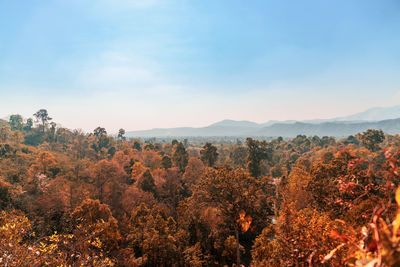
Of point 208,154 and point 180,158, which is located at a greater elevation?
point 208,154

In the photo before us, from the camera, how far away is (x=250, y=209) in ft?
47.8

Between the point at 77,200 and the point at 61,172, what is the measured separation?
15.5 metres

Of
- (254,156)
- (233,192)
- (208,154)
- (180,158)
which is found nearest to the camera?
A: (233,192)

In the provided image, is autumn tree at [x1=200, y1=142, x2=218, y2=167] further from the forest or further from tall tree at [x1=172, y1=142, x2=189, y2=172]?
the forest

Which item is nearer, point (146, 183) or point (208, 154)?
point (146, 183)

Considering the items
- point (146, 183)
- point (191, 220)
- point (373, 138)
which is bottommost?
point (191, 220)

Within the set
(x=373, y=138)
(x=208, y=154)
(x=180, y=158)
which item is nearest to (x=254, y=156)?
(x=208, y=154)

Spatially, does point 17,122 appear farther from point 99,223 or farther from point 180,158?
point 99,223

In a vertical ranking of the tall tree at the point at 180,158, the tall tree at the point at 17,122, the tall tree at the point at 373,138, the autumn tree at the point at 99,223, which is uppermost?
the tall tree at the point at 17,122

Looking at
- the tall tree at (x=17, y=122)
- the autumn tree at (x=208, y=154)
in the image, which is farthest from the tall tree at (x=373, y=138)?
the tall tree at (x=17, y=122)

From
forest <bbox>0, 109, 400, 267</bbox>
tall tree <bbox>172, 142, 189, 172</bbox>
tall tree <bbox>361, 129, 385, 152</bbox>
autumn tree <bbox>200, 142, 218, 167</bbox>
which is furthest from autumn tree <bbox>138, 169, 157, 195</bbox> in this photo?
tall tree <bbox>361, 129, 385, 152</bbox>

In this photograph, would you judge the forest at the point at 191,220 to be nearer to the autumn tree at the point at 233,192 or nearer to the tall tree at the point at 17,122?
the autumn tree at the point at 233,192

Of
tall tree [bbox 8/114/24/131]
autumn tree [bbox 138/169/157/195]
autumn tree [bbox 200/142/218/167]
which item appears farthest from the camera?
tall tree [bbox 8/114/24/131]

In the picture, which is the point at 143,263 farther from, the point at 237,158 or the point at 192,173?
the point at 237,158
